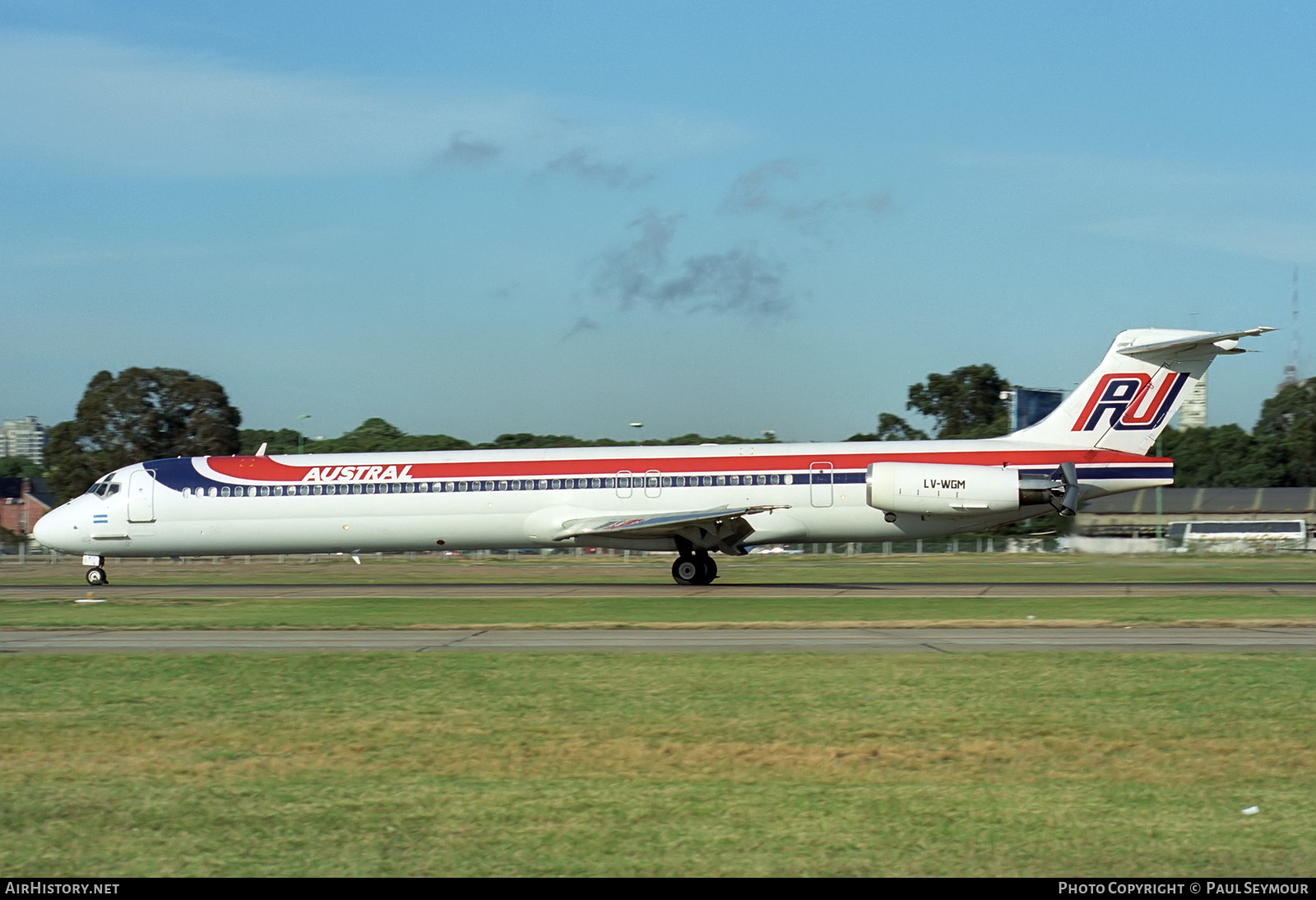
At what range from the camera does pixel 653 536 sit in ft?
104

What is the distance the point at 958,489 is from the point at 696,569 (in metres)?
6.87

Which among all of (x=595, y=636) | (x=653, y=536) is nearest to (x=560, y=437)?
(x=653, y=536)

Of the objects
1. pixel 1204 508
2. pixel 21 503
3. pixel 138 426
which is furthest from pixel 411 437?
pixel 1204 508

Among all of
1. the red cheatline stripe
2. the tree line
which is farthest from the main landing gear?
the tree line

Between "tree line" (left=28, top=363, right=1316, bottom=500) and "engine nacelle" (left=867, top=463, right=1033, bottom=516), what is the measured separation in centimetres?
3383

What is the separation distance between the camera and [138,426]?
280ft

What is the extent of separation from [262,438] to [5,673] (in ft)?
332

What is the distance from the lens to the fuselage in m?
30.8

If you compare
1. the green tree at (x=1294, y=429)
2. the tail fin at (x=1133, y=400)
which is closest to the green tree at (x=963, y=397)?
the green tree at (x=1294, y=429)

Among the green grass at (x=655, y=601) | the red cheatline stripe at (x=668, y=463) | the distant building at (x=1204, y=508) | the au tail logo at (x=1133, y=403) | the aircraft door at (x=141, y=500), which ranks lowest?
the green grass at (x=655, y=601)

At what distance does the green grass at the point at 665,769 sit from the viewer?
289 inches

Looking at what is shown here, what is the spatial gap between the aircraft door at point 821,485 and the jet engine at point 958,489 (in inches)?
44.2

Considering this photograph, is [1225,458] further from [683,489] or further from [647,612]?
[647,612]

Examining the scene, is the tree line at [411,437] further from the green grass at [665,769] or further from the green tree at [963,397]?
the green grass at [665,769]
